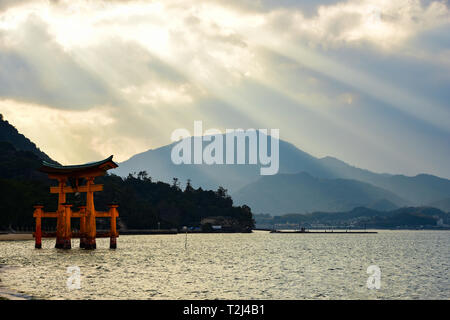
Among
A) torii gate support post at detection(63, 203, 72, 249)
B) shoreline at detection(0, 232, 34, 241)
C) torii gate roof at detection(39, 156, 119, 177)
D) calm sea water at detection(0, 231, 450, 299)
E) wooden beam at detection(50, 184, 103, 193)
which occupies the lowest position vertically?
shoreline at detection(0, 232, 34, 241)

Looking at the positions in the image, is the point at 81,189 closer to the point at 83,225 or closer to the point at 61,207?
the point at 61,207

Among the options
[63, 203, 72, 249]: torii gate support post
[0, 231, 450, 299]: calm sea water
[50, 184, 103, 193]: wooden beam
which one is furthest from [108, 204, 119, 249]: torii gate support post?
[0, 231, 450, 299]: calm sea water

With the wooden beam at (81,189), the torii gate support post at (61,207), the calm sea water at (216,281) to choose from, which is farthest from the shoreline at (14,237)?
the calm sea water at (216,281)

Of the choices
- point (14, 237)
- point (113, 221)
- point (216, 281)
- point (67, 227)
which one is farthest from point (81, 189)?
point (14, 237)

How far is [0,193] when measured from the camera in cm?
14175

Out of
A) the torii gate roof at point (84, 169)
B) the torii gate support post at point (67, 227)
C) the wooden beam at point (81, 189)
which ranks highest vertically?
the torii gate roof at point (84, 169)

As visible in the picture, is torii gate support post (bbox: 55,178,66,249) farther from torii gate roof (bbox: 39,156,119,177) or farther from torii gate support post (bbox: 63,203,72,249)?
torii gate roof (bbox: 39,156,119,177)

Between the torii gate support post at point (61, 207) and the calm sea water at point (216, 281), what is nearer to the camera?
the calm sea water at point (216, 281)

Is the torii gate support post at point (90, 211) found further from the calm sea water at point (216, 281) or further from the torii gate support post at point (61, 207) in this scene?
the calm sea water at point (216, 281)

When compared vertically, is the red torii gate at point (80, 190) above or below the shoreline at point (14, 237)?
above

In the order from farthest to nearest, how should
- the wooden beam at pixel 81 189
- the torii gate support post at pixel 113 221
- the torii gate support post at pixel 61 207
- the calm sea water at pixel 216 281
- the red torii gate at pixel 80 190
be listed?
the torii gate support post at pixel 113 221
the torii gate support post at pixel 61 207
the wooden beam at pixel 81 189
the red torii gate at pixel 80 190
the calm sea water at pixel 216 281
